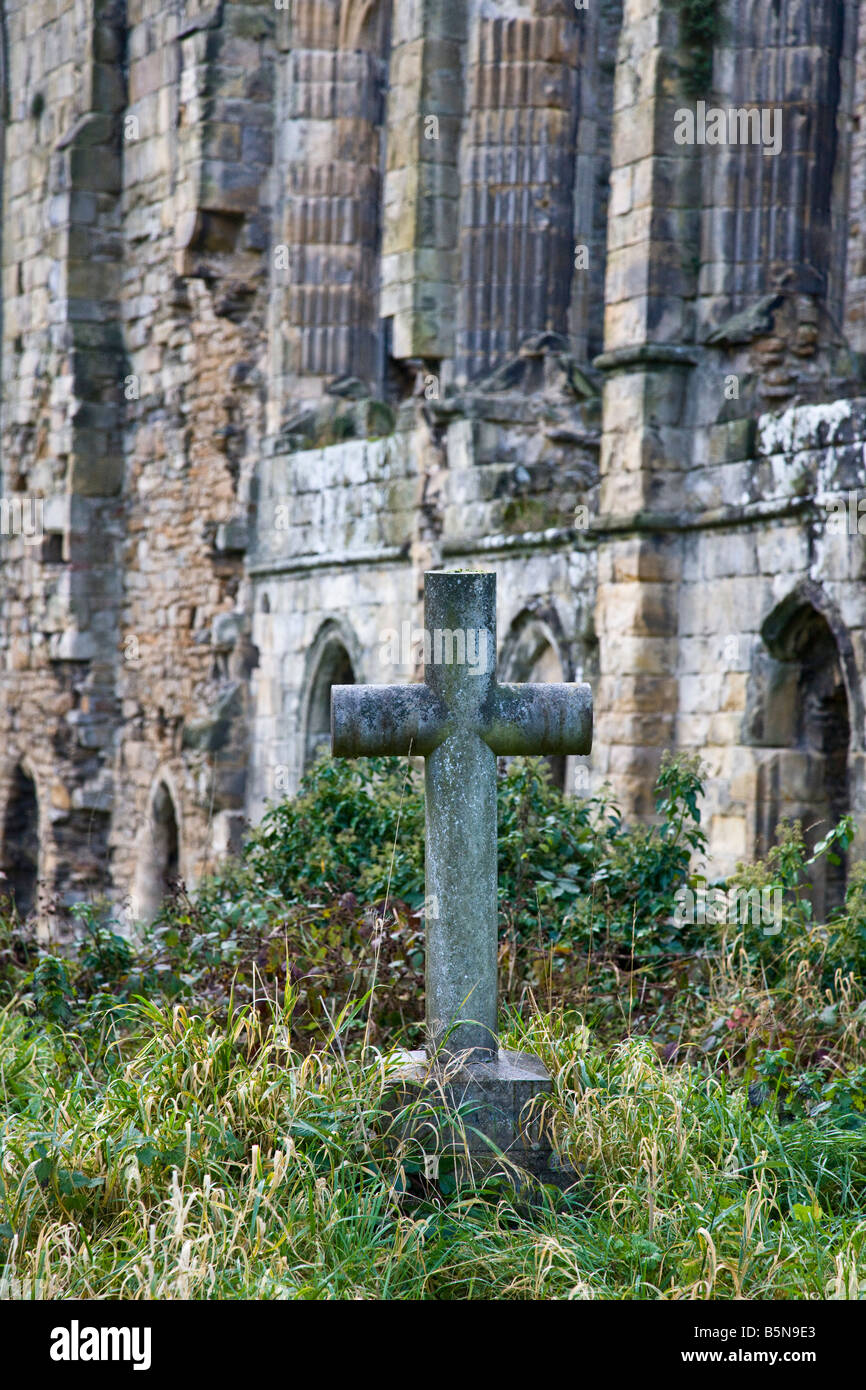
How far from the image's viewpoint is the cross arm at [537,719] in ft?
17.2

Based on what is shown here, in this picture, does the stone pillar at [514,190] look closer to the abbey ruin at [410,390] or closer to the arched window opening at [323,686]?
the abbey ruin at [410,390]

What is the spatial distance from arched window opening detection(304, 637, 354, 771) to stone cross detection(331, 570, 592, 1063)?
10470 mm

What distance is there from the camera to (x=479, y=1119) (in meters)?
4.95

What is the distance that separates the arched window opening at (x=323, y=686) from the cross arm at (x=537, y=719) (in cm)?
1043

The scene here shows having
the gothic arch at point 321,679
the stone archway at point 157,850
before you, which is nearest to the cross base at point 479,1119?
the gothic arch at point 321,679

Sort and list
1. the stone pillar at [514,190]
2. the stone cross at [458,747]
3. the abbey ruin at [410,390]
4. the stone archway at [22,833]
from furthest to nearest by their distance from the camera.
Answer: the stone archway at [22,833]
the stone pillar at [514,190]
the abbey ruin at [410,390]
the stone cross at [458,747]

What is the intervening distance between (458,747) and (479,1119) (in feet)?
3.27

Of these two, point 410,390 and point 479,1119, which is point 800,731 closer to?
point 479,1119

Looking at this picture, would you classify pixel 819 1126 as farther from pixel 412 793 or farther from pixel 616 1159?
pixel 412 793

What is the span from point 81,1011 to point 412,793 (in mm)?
2392

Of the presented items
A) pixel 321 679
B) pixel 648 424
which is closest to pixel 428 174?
pixel 321 679

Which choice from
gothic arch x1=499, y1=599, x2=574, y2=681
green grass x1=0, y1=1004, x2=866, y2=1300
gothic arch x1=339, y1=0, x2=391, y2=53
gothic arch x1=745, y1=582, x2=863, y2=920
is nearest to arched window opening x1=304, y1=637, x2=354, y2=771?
gothic arch x1=499, y1=599, x2=574, y2=681

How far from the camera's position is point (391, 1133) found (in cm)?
490
